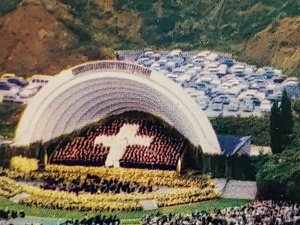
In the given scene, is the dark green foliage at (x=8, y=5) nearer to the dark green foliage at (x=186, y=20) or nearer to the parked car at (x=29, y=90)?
the dark green foliage at (x=186, y=20)

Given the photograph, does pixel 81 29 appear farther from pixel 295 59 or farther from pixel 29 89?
pixel 295 59

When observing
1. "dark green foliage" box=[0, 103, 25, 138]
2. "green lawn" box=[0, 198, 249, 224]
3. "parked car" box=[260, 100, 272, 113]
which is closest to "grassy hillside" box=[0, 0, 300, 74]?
"dark green foliage" box=[0, 103, 25, 138]

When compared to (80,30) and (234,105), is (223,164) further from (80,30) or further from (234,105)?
(80,30)

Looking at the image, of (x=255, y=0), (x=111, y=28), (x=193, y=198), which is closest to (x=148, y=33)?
(x=111, y=28)

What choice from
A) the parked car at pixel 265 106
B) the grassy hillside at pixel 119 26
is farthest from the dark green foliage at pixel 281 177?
the grassy hillside at pixel 119 26

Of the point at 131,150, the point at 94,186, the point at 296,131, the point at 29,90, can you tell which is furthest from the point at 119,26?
the point at 296,131

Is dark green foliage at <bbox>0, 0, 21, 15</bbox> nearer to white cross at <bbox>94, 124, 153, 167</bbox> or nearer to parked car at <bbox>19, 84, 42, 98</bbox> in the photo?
parked car at <bbox>19, 84, 42, 98</bbox>
